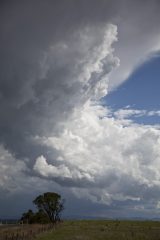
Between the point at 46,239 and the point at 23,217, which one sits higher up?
the point at 23,217

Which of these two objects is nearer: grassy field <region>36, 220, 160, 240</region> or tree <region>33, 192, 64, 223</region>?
grassy field <region>36, 220, 160, 240</region>

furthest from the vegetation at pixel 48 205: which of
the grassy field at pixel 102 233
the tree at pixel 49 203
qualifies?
the grassy field at pixel 102 233

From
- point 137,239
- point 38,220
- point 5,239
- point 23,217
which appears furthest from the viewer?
point 23,217

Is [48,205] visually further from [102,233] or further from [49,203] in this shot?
[102,233]

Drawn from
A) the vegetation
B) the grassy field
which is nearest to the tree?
the vegetation

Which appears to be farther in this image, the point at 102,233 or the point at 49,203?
the point at 49,203

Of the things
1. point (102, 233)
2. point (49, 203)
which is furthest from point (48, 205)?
point (102, 233)

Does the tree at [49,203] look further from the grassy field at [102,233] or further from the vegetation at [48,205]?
the grassy field at [102,233]

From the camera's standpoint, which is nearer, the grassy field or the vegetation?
the grassy field

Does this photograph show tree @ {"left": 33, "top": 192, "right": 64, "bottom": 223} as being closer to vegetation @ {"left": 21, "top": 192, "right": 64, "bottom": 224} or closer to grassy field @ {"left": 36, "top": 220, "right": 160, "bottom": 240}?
vegetation @ {"left": 21, "top": 192, "right": 64, "bottom": 224}

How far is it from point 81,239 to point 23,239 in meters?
9.25

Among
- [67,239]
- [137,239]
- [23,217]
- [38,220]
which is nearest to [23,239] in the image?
[67,239]

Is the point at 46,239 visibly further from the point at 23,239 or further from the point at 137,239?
the point at 137,239

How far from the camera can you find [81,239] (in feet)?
193
